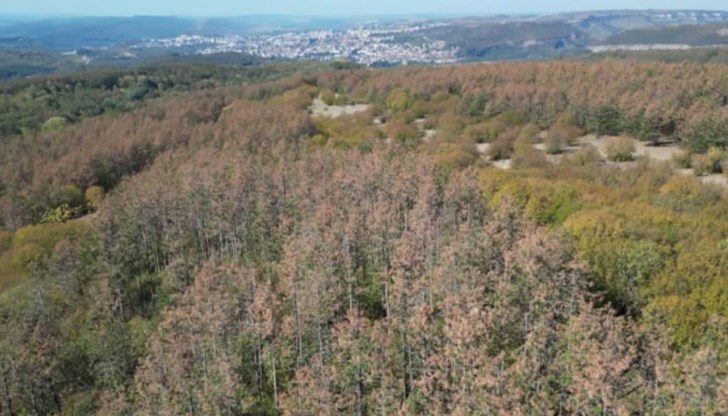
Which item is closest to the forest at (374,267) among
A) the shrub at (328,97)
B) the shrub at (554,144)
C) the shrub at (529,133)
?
the shrub at (554,144)

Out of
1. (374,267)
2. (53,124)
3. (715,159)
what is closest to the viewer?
(374,267)

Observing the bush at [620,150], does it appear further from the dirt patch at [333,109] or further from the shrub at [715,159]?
the dirt patch at [333,109]

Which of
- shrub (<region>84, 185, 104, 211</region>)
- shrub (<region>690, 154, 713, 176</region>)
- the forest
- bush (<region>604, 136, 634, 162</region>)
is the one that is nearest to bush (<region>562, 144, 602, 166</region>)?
the forest

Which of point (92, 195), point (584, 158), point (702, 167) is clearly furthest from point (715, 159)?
point (92, 195)

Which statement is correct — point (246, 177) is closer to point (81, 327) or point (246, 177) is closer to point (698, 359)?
point (81, 327)

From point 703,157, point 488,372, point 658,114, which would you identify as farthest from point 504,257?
point 658,114

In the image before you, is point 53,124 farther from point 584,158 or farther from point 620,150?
point 620,150
